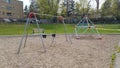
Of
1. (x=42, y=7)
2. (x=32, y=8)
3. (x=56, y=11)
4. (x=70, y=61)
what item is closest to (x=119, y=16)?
(x=56, y=11)

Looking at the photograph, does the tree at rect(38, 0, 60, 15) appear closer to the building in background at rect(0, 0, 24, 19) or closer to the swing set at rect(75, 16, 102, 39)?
the building in background at rect(0, 0, 24, 19)

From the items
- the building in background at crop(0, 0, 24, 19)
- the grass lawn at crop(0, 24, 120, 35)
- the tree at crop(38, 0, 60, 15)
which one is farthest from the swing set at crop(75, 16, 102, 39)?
the building in background at crop(0, 0, 24, 19)

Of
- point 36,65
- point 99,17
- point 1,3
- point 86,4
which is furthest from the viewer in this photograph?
point 1,3

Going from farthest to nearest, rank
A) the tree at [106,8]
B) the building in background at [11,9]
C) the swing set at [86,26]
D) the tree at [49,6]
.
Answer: the building in background at [11,9] < the tree at [106,8] < the tree at [49,6] < the swing set at [86,26]

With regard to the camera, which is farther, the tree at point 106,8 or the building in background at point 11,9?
the building in background at point 11,9

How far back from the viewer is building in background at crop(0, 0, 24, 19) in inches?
2618

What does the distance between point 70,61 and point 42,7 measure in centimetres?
4586

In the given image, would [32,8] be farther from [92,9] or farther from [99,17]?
[99,17]

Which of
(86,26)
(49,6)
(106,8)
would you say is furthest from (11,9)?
(86,26)

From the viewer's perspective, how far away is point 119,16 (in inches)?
2105

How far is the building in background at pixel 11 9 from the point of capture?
66.5 meters

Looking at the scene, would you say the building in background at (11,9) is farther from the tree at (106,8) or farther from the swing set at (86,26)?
the swing set at (86,26)

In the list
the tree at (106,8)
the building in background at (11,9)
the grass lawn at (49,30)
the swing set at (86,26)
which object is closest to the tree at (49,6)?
the tree at (106,8)

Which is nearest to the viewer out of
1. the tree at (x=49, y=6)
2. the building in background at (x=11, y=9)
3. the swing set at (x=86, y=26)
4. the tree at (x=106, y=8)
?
the swing set at (x=86, y=26)
